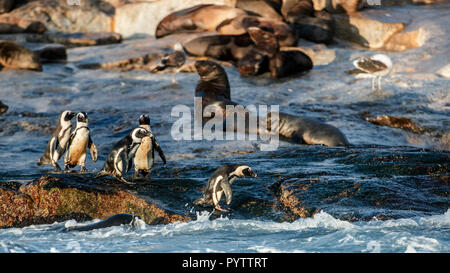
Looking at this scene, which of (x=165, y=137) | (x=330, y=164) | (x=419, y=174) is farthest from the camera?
(x=165, y=137)

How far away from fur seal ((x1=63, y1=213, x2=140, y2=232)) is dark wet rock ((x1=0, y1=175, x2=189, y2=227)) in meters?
0.17

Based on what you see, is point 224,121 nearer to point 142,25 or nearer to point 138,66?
point 138,66

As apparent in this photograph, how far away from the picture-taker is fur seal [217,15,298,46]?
16125mm

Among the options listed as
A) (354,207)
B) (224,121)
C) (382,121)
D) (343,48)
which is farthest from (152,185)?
(343,48)

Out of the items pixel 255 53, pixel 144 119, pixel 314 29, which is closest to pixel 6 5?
pixel 255 53

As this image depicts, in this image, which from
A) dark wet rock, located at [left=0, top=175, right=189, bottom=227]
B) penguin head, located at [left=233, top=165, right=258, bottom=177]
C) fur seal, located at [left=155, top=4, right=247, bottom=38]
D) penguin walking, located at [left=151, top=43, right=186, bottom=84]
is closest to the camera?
dark wet rock, located at [left=0, top=175, right=189, bottom=227]

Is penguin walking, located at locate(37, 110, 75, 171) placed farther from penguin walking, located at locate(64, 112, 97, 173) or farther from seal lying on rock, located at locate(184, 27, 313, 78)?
seal lying on rock, located at locate(184, 27, 313, 78)

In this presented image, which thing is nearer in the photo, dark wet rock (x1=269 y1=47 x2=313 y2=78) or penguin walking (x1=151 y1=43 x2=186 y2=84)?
penguin walking (x1=151 y1=43 x2=186 y2=84)

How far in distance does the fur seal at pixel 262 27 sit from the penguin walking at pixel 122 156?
9.48 meters

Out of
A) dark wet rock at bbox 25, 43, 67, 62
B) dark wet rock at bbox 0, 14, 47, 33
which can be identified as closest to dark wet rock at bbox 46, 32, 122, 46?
dark wet rock at bbox 0, 14, 47, 33

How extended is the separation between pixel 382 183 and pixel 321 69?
9.12 m

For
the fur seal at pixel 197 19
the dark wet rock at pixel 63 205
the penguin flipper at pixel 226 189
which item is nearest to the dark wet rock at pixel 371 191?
the penguin flipper at pixel 226 189

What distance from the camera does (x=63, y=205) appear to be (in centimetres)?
597

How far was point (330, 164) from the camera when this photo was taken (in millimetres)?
7789
